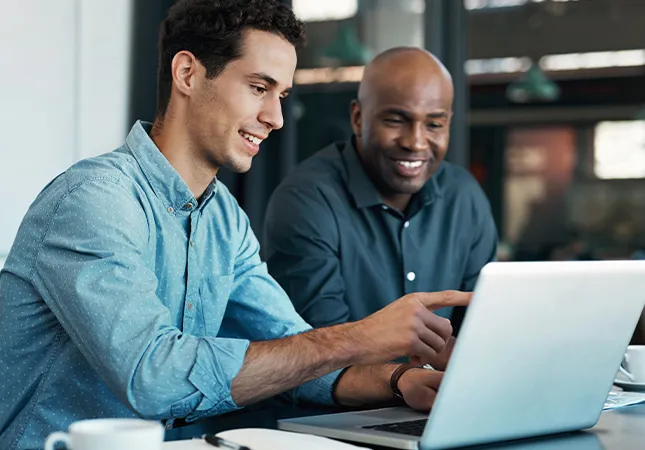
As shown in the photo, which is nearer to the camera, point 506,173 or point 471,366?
point 471,366

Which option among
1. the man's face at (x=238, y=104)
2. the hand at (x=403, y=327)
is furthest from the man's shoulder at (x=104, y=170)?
the hand at (x=403, y=327)

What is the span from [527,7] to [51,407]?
28.8 ft

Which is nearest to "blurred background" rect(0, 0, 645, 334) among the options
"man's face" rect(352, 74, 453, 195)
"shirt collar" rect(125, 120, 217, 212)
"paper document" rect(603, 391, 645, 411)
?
"man's face" rect(352, 74, 453, 195)

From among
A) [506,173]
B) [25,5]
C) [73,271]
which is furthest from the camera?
[506,173]

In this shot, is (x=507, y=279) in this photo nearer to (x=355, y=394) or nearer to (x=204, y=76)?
(x=355, y=394)

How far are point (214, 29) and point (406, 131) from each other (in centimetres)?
105

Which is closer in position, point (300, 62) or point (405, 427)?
point (405, 427)

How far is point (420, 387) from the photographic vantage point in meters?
1.55

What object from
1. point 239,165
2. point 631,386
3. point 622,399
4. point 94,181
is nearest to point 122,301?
point 94,181

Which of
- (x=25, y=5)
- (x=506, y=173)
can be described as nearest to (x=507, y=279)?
(x=25, y=5)

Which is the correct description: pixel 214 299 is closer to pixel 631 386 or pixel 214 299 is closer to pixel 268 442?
pixel 268 442

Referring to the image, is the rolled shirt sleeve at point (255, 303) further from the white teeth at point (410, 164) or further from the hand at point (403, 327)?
the white teeth at point (410, 164)

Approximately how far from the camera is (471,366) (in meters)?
1.21

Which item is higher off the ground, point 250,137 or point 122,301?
point 250,137
